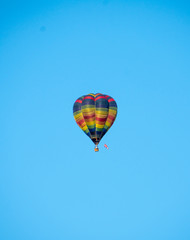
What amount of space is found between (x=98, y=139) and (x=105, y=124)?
5.46ft

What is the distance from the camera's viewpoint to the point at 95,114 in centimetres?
4691

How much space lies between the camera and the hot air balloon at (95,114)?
1842 inches

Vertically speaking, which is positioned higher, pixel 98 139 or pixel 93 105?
pixel 93 105

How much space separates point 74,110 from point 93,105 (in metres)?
2.28

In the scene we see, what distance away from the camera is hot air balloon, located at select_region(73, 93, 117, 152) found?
46.8 m

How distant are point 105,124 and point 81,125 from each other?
7.91 ft

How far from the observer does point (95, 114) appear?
154ft

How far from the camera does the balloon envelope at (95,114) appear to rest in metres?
46.8

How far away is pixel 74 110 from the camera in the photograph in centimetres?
4800

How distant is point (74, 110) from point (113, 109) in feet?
12.9

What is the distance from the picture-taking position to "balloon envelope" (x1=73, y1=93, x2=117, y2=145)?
153 feet

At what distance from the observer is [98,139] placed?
47.2m

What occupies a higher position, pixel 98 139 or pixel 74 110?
pixel 74 110

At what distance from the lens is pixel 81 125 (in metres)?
47.7
